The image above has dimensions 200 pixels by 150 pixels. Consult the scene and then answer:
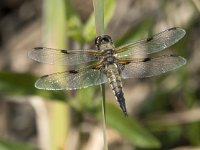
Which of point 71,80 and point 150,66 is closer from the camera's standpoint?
point 71,80

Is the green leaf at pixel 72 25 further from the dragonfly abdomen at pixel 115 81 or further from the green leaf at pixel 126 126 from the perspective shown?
the green leaf at pixel 126 126

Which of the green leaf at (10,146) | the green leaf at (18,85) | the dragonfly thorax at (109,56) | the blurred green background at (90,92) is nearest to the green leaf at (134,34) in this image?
the blurred green background at (90,92)

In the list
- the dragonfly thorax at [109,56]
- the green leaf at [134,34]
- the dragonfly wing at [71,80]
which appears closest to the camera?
the dragonfly wing at [71,80]

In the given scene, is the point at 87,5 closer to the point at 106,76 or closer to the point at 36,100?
the point at 36,100

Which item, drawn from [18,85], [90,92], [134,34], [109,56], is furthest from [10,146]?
[134,34]

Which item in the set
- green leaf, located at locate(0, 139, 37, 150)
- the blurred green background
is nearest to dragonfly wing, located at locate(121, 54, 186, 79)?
the blurred green background

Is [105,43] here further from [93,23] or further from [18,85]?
[18,85]
